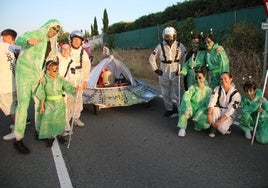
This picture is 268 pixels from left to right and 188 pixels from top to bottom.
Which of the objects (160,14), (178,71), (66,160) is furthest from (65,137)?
(160,14)

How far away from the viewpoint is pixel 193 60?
7.60 meters

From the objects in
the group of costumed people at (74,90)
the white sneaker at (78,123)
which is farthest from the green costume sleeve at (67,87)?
the white sneaker at (78,123)

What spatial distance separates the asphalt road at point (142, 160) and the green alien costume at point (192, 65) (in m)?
1.17

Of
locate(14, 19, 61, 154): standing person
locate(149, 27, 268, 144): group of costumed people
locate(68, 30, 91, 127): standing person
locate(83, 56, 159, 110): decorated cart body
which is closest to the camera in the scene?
locate(14, 19, 61, 154): standing person

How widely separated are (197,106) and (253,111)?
1089mm

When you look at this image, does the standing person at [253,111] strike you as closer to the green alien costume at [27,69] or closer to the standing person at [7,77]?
the green alien costume at [27,69]

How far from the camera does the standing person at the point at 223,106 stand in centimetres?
627

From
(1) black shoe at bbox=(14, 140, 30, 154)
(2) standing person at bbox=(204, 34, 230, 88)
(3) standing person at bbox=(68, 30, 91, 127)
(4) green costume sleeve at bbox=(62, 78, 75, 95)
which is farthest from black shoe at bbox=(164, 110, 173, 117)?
(1) black shoe at bbox=(14, 140, 30, 154)

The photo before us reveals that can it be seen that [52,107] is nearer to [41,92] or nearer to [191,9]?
[41,92]

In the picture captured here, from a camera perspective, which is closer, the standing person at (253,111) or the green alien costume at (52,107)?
the standing person at (253,111)

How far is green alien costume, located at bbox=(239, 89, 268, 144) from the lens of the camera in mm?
5949

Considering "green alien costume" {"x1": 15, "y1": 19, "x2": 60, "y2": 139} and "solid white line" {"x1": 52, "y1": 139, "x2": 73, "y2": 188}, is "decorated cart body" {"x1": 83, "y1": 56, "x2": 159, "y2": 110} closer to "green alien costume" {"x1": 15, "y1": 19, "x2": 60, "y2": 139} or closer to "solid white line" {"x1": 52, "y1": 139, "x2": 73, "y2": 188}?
"solid white line" {"x1": 52, "y1": 139, "x2": 73, "y2": 188}

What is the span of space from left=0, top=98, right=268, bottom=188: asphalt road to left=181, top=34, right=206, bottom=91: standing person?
3.92 feet

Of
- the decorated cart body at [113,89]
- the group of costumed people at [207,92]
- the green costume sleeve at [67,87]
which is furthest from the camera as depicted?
the decorated cart body at [113,89]
